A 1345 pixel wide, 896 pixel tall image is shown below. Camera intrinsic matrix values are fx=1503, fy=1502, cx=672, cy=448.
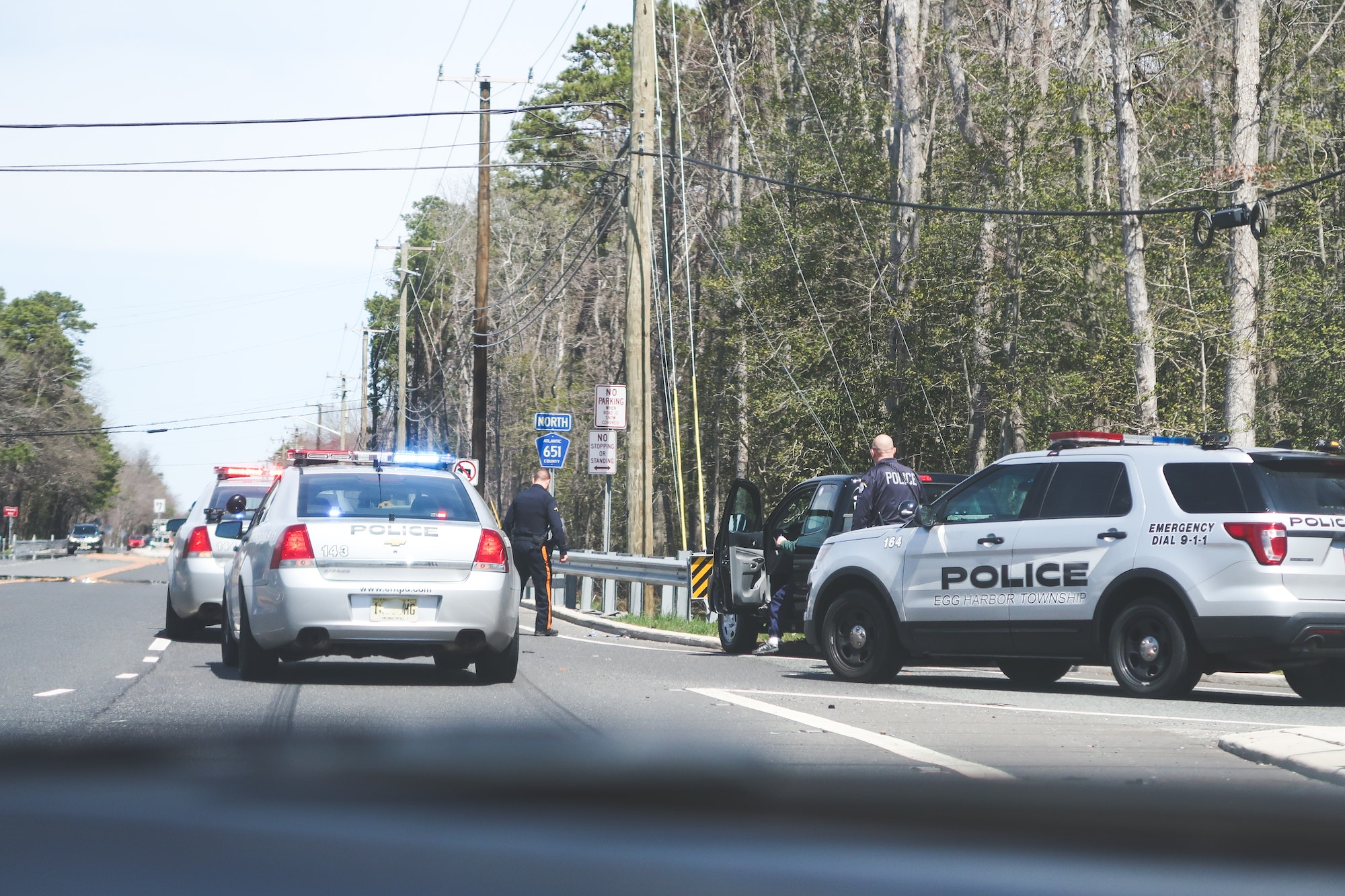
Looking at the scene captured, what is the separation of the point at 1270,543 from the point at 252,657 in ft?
23.4

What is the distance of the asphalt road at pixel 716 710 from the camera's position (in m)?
7.65

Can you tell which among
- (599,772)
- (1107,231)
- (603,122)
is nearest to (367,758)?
(599,772)

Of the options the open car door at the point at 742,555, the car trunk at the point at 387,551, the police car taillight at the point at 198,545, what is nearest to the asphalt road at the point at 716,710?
the car trunk at the point at 387,551

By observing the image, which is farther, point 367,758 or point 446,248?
point 446,248

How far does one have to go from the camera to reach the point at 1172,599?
10.5 meters

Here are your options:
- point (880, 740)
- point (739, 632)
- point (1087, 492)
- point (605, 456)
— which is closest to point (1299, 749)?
point (880, 740)

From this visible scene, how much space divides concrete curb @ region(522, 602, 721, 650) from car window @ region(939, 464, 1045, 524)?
5.31 metres

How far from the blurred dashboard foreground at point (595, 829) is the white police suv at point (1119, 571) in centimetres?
352

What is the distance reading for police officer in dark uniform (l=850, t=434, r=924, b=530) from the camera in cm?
1315

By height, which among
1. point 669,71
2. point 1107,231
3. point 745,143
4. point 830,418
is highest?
point 669,71

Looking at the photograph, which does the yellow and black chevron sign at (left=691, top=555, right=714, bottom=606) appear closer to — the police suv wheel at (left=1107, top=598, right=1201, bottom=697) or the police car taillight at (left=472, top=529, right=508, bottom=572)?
the police car taillight at (left=472, top=529, right=508, bottom=572)

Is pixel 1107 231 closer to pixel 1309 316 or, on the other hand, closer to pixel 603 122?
pixel 1309 316

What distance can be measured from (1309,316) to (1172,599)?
617 inches

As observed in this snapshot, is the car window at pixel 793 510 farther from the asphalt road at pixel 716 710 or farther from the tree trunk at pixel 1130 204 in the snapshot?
the tree trunk at pixel 1130 204
